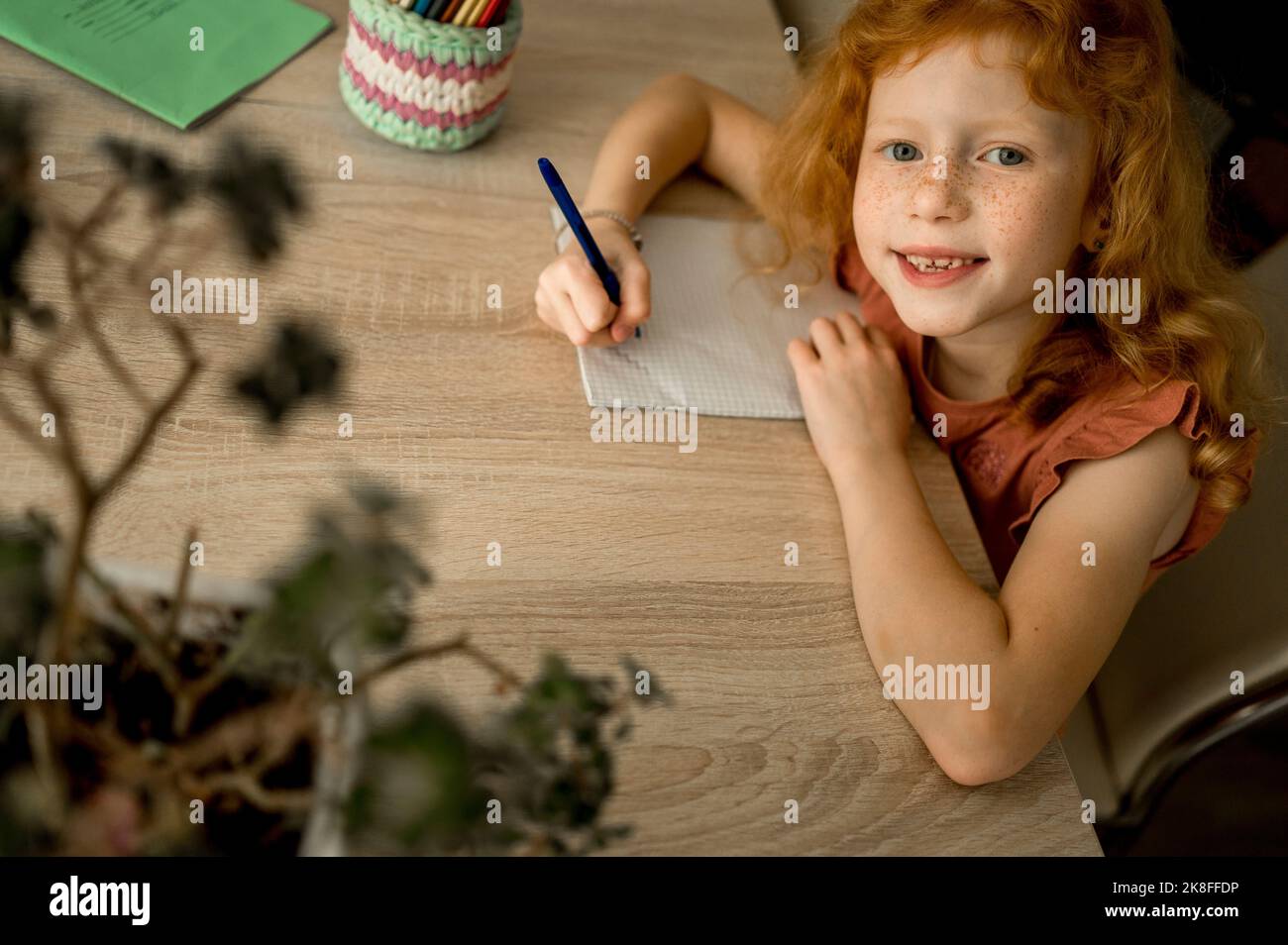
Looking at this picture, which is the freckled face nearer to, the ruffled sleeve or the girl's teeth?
the girl's teeth

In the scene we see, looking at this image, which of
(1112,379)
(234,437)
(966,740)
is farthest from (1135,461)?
(234,437)

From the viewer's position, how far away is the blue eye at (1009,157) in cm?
84

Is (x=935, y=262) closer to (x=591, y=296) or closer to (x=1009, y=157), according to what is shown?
(x=1009, y=157)

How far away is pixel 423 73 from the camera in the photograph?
89 centimetres

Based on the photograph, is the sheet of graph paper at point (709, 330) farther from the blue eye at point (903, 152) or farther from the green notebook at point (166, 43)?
the green notebook at point (166, 43)

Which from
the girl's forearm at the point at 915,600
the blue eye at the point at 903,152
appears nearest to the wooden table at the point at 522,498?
the girl's forearm at the point at 915,600

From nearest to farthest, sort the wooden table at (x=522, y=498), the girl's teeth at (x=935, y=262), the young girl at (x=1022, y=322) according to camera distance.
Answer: the wooden table at (x=522, y=498) < the young girl at (x=1022, y=322) < the girl's teeth at (x=935, y=262)

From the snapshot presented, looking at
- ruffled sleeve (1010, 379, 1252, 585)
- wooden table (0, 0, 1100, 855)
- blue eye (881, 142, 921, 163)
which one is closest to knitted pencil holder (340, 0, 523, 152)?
wooden table (0, 0, 1100, 855)

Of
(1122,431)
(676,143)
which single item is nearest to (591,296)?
(676,143)

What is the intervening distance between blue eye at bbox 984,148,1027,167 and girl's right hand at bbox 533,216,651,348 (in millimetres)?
283

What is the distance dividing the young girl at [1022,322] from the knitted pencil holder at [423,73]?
0.39ft

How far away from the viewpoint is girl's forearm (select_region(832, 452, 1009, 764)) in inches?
A: 26.5

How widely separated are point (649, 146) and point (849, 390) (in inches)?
11.7

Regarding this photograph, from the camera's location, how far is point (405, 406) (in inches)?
29.8
